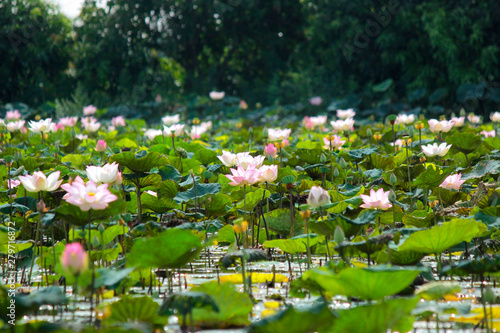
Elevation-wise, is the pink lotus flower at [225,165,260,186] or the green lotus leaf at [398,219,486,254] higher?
the pink lotus flower at [225,165,260,186]

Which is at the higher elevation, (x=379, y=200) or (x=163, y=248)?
(x=379, y=200)

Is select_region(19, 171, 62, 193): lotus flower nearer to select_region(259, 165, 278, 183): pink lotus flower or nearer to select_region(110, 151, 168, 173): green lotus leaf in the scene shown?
select_region(110, 151, 168, 173): green lotus leaf

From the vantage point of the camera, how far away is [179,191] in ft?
8.89

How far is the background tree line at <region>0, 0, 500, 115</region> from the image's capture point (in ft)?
36.9

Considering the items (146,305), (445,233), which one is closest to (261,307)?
(146,305)

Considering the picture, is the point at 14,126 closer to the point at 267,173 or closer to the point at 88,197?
the point at 267,173

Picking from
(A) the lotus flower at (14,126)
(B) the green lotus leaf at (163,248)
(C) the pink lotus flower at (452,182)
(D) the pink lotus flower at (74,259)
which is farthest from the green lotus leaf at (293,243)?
(A) the lotus flower at (14,126)

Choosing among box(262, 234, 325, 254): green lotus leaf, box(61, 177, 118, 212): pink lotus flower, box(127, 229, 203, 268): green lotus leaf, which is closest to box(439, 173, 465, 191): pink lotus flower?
box(262, 234, 325, 254): green lotus leaf

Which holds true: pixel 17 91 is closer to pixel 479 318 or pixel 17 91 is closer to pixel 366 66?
pixel 366 66

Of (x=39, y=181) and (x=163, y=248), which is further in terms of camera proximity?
(x=39, y=181)

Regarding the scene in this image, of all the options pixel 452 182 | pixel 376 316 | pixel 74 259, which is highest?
pixel 452 182

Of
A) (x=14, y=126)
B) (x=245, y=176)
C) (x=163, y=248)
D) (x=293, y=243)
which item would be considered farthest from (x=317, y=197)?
(x=14, y=126)

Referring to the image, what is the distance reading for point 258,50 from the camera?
54.2 feet

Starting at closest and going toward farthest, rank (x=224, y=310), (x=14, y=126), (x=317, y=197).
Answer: (x=224, y=310), (x=317, y=197), (x=14, y=126)
